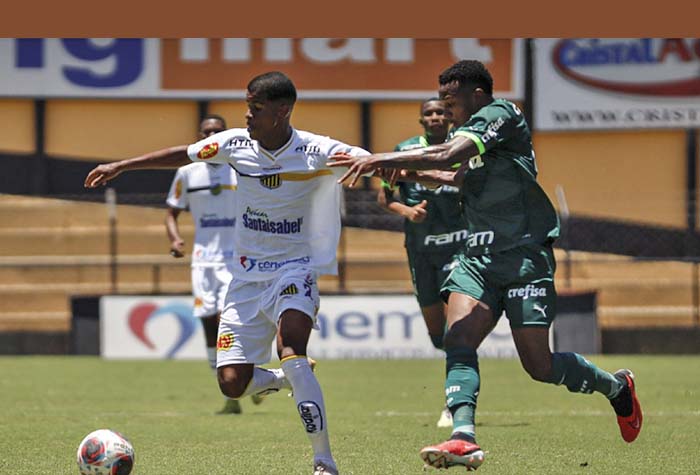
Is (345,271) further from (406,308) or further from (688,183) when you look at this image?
(688,183)

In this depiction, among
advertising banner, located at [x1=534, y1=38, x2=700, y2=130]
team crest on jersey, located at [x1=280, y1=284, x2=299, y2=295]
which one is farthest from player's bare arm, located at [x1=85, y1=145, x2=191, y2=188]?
advertising banner, located at [x1=534, y1=38, x2=700, y2=130]

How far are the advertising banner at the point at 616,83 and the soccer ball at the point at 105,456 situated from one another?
60.5 feet

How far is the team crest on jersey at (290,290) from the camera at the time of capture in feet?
24.2

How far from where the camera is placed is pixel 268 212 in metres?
7.64

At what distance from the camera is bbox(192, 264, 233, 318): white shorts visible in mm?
12039

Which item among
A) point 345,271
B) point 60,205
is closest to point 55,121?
point 60,205

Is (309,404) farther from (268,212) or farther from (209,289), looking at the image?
(209,289)

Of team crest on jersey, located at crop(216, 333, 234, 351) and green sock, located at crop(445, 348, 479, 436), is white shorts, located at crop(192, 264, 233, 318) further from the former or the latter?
green sock, located at crop(445, 348, 479, 436)

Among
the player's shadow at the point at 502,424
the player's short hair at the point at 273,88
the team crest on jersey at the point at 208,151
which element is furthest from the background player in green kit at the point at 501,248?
the player's shadow at the point at 502,424

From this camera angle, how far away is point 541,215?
7754 millimetres

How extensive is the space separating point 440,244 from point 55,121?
15.7 m

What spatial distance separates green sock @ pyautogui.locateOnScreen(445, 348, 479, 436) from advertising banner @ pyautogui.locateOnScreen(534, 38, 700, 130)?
57.7 feet

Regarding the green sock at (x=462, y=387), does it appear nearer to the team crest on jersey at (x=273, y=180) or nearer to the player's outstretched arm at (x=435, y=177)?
the player's outstretched arm at (x=435, y=177)

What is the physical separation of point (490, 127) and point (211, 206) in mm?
5506
